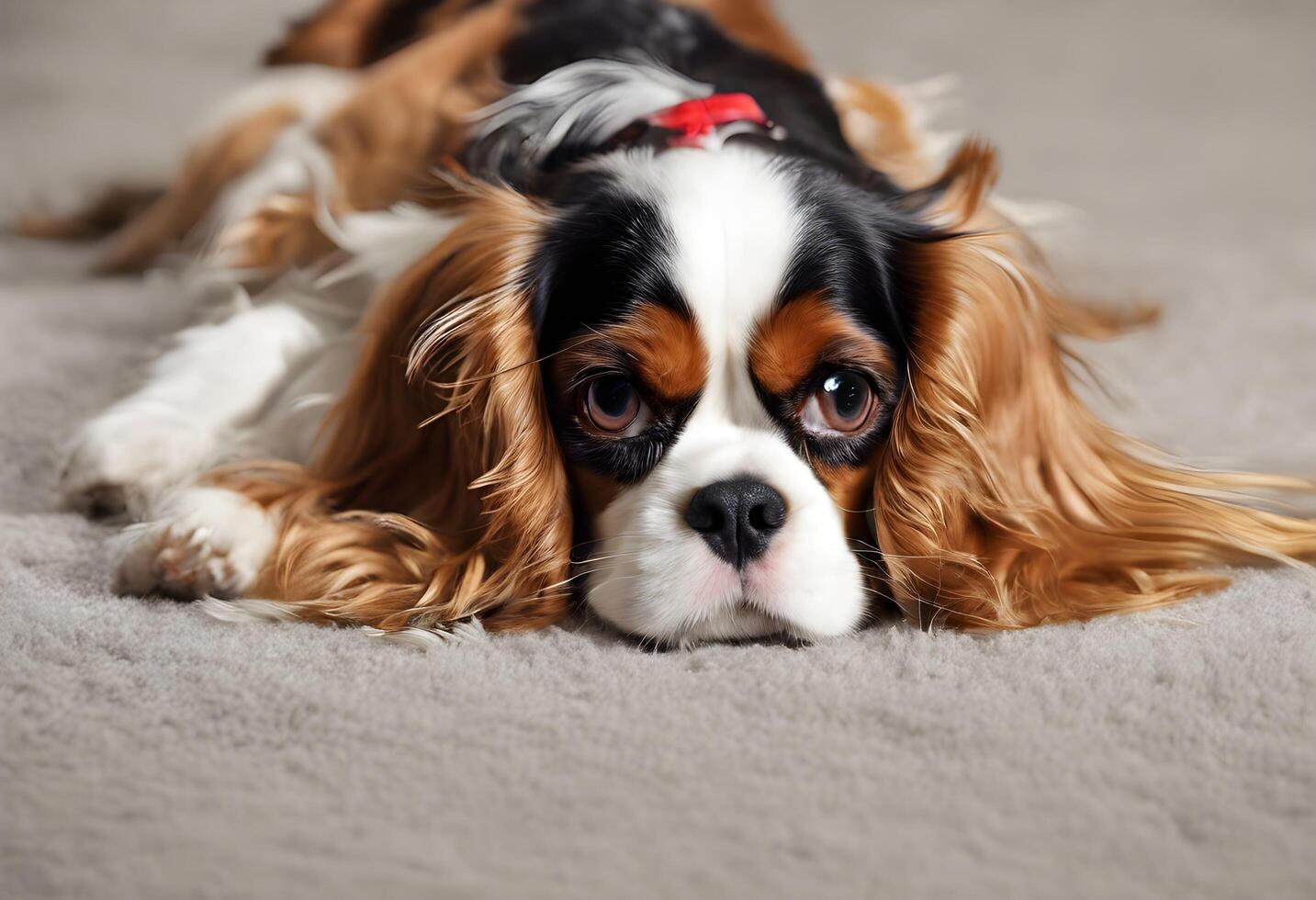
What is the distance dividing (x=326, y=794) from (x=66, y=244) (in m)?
2.80

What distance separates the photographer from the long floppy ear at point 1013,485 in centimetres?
161

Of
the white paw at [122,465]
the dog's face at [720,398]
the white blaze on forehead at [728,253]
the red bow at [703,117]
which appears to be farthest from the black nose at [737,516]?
Result: the white paw at [122,465]

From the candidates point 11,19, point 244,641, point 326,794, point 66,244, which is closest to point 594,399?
point 244,641

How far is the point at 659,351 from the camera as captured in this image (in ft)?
4.96

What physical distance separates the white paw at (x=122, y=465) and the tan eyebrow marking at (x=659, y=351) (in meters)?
0.65

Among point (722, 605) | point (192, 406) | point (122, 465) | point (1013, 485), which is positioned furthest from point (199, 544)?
point (1013, 485)

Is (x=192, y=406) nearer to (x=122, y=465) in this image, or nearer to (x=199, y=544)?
(x=122, y=465)

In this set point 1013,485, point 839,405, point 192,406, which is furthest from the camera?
point 192,406

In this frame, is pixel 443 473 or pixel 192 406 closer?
pixel 443 473

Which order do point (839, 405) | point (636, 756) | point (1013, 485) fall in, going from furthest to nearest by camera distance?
point (1013, 485) < point (839, 405) < point (636, 756)

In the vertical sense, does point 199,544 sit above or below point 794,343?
below

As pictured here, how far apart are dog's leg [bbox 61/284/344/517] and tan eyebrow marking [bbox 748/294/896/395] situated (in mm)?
805

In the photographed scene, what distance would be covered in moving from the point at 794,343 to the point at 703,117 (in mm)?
453

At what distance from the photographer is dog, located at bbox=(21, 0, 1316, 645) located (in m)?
1.53
